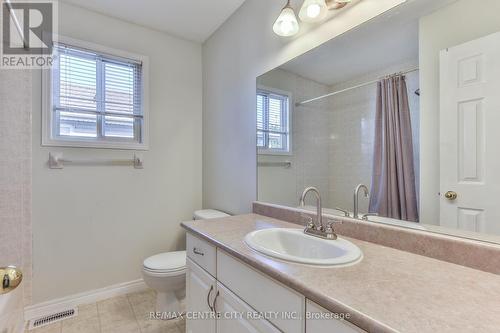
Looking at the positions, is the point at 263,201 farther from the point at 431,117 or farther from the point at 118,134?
the point at 118,134

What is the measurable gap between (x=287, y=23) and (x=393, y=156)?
3.25 ft

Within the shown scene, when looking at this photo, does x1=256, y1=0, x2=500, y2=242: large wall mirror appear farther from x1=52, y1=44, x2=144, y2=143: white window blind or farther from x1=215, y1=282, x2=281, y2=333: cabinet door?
x1=52, y1=44, x2=144, y2=143: white window blind

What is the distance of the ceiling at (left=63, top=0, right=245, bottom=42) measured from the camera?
200 centimetres

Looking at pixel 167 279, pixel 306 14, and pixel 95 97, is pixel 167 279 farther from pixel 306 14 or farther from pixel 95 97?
pixel 306 14

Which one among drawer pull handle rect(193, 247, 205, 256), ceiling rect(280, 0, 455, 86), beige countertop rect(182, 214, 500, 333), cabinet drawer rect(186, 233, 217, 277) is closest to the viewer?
beige countertop rect(182, 214, 500, 333)

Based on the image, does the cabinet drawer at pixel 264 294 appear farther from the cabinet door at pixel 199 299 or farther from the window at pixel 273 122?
the window at pixel 273 122

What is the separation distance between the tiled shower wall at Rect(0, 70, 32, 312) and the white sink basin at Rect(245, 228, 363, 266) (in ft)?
5.00

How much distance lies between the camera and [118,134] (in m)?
2.25

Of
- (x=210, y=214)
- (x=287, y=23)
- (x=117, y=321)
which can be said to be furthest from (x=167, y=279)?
(x=287, y=23)

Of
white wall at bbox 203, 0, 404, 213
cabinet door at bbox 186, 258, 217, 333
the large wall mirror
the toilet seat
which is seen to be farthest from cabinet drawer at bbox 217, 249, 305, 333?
white wall at bbox 203, 0, 404, 213

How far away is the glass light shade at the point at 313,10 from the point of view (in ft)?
4.34

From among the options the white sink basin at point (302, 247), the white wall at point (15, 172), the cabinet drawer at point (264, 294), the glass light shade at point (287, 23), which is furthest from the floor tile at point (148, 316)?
the glass light shade at point (287, 23)

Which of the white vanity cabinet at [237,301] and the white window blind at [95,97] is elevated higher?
the white window blind at [95,97]

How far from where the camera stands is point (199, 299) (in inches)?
52.2
